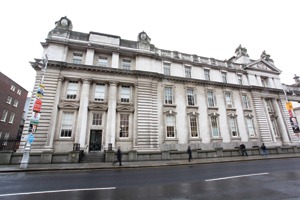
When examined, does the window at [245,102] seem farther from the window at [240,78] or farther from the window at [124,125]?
the window at [124,125]

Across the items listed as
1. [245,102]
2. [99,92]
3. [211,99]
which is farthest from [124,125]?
[245,102]

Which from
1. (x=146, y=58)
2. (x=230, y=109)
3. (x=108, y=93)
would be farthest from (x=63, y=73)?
(x=230, y=109)

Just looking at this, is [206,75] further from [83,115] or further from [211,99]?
[83,115]

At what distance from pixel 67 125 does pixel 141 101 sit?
9739 mm

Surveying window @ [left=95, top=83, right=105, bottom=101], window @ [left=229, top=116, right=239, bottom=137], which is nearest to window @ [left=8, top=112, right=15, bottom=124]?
window @ [left=95, top=83, right=105, bottom=101]

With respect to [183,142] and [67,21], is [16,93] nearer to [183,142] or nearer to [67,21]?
[67,21]

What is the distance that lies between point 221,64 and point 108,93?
73.2 ft

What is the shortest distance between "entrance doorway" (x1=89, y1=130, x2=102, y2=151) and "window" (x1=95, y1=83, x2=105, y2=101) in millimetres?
4423

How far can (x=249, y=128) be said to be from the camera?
24.3 m

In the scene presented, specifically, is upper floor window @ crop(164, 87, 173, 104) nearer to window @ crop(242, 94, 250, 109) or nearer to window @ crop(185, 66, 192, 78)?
window @ crop(185, 66, 192, 78)

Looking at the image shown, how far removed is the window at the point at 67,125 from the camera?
55.5 ft

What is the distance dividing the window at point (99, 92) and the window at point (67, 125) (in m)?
3.80

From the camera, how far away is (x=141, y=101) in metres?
19.5

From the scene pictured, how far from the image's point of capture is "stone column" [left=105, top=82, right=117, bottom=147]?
57.2 feet
